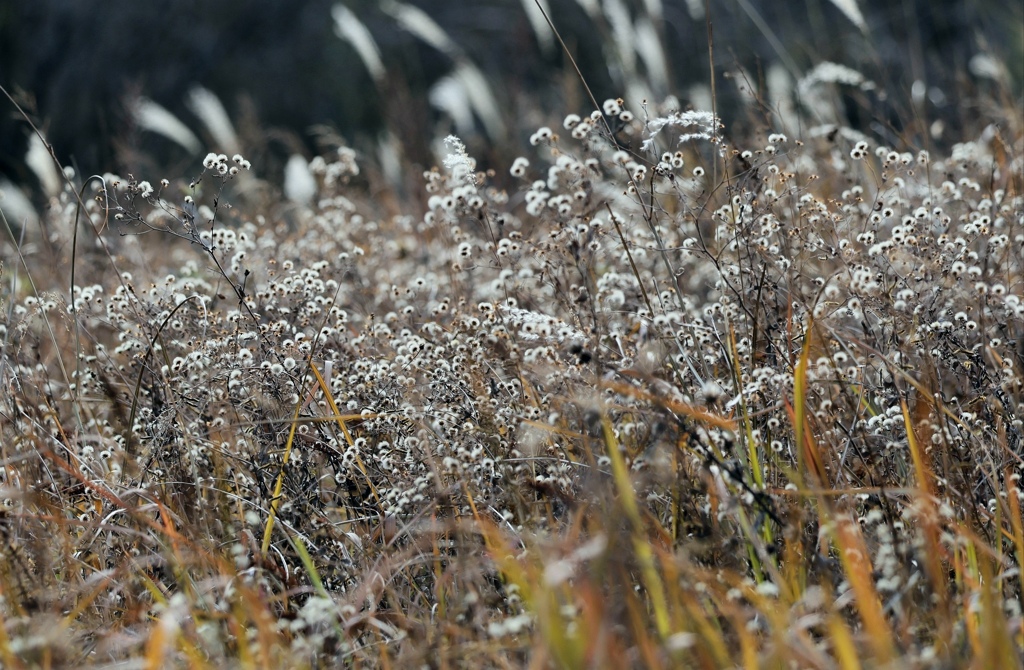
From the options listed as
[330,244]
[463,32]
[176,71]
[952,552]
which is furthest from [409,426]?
[176,71]

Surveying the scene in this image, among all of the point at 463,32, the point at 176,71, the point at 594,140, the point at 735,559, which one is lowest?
the point at 735,559

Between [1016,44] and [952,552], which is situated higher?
[1016,44]

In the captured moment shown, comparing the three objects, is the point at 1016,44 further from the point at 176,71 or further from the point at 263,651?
the point at 176,71

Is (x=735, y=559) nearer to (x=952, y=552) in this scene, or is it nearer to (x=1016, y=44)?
(x=952, y=552)

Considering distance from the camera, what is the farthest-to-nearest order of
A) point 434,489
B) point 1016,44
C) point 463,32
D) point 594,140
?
point 463,32 < point 1016,44 < point 594,140 < point 434,489

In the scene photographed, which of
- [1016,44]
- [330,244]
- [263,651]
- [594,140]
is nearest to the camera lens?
[263,651]

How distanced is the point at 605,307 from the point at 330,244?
155 centimetres

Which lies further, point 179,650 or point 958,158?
point 958,158

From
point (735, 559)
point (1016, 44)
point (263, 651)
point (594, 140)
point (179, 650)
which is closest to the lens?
point (263, 651)

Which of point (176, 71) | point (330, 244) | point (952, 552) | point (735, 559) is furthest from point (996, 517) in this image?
point (176, 71)

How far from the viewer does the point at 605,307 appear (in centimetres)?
288

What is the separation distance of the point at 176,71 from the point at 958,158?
515 inches

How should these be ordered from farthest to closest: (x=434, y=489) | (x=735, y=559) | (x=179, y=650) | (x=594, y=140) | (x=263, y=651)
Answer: (x=594, y=140)
(x=434, y=489)
(x=735, y=559)
(x=179, y=650)
(x=263, y=651)

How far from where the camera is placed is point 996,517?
1.80 m
